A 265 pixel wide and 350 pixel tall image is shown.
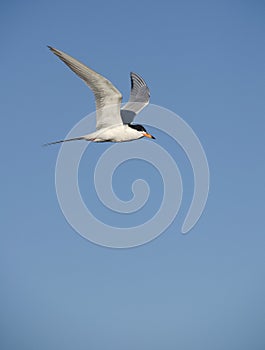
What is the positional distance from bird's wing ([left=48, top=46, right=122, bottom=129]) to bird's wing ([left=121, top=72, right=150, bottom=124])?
24.6 inches

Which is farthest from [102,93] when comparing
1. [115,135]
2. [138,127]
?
[138,127]

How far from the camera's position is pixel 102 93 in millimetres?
11758

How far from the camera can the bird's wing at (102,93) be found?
10774mm

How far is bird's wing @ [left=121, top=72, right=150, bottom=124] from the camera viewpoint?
42.4ft

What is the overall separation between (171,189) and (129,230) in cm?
135

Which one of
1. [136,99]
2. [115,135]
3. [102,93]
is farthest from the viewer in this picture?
[136,99]

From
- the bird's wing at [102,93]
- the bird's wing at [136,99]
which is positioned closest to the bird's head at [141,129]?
the bird's wing at [102,93]

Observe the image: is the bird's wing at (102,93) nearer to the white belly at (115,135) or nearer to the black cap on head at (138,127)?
the white belly at (115,135)

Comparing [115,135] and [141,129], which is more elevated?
[141,129]

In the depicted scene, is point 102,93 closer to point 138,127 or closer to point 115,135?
point 115,135

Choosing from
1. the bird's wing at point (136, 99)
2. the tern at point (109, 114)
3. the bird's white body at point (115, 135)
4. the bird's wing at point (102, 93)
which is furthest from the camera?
the bird's wing at point (136, 99)

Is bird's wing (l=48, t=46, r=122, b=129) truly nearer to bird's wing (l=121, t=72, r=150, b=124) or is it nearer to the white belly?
the white belly

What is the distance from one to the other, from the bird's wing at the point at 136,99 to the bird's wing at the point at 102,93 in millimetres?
625

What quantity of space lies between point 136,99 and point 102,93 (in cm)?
176
